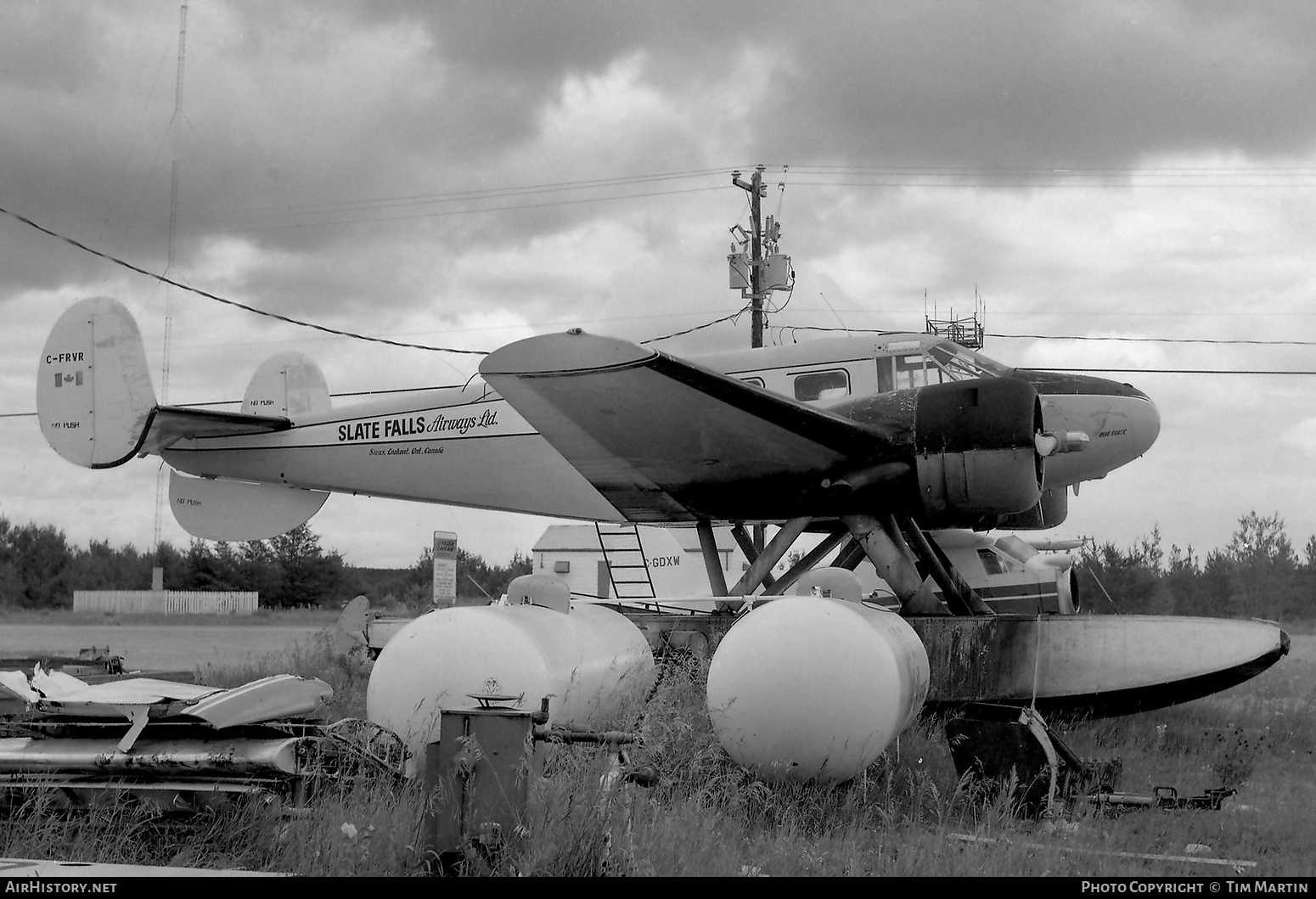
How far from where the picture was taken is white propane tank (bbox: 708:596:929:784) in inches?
252

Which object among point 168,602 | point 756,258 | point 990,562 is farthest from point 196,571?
point 990,562

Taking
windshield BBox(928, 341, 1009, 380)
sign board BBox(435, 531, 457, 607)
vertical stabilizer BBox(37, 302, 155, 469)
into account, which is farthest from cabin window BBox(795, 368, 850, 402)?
vertical stabilizer BBox(37, 302, 155, 469)

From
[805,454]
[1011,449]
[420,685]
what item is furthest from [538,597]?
[1011,449]

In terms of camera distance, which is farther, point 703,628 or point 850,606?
point 703,628

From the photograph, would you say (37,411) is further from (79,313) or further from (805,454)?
(805,454)

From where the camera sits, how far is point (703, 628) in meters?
9.43

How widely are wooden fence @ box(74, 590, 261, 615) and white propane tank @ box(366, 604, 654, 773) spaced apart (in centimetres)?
4444

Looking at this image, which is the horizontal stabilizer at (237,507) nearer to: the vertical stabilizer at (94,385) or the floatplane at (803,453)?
the floatplane at (803,453)

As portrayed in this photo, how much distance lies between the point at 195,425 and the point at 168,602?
3994 centimetres

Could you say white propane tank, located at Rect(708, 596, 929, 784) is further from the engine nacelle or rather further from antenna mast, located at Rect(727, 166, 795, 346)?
antenna mast, located at Rect(727, 166, 795, 346)

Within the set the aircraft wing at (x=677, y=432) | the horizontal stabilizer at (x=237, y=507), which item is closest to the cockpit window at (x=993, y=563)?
the aircraft wing at (x=677, y=432)

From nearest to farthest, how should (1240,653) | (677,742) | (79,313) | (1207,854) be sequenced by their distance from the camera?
(1207,854) → (677,742) → (1240,653) → (79,313)

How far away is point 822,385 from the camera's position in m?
11.2
